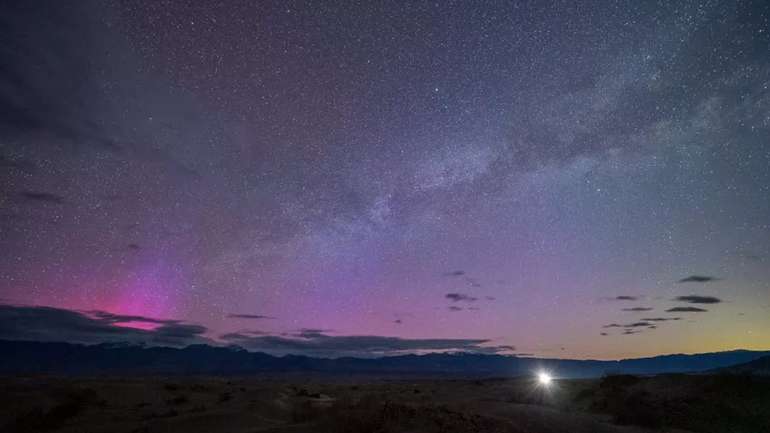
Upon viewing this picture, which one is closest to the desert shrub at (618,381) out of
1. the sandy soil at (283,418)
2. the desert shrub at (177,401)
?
the sandy soil at (283,418)

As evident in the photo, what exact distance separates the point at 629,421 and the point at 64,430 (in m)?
22.7

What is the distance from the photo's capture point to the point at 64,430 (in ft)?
56.2

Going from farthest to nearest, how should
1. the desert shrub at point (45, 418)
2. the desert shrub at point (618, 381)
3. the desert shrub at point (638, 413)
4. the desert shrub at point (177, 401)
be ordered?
1. the desert shrub at point (618, 381)
2. the desert shrub at point (177, 401)
3. the desert shrub at point (638, 413)
4. the desert shrub at point (45, 418)

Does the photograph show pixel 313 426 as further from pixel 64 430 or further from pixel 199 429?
pixel 64 430

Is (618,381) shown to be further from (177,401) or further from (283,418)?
(177,401)

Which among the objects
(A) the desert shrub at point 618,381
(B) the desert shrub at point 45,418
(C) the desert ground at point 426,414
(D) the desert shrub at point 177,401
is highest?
(A) the desert shrub at point 618,381

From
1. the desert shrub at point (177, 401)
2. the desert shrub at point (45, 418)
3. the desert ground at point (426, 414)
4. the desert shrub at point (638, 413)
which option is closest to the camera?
the desert ground at point (426, 414)

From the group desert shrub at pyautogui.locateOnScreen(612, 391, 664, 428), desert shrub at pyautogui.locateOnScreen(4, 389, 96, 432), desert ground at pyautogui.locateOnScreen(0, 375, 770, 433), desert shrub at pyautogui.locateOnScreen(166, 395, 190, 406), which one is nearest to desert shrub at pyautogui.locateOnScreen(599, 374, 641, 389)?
desert ground at pyautogui.locateOnScreen(0, 375, 770, 433)

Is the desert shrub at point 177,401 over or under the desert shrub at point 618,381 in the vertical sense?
under

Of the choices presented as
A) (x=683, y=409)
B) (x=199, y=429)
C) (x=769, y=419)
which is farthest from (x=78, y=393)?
(x=769, y=419)

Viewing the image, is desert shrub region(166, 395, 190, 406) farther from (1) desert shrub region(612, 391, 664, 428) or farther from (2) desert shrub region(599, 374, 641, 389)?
(2) desert shrub region(599, 374, 641, 389)

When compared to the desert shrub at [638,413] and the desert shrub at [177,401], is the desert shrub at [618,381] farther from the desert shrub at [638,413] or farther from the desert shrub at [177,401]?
the desert shrub at [177,401]

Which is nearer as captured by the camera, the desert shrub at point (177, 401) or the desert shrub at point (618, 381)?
the desert shrub at point (177, 401)

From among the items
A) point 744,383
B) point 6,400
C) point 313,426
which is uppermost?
point 744,383
